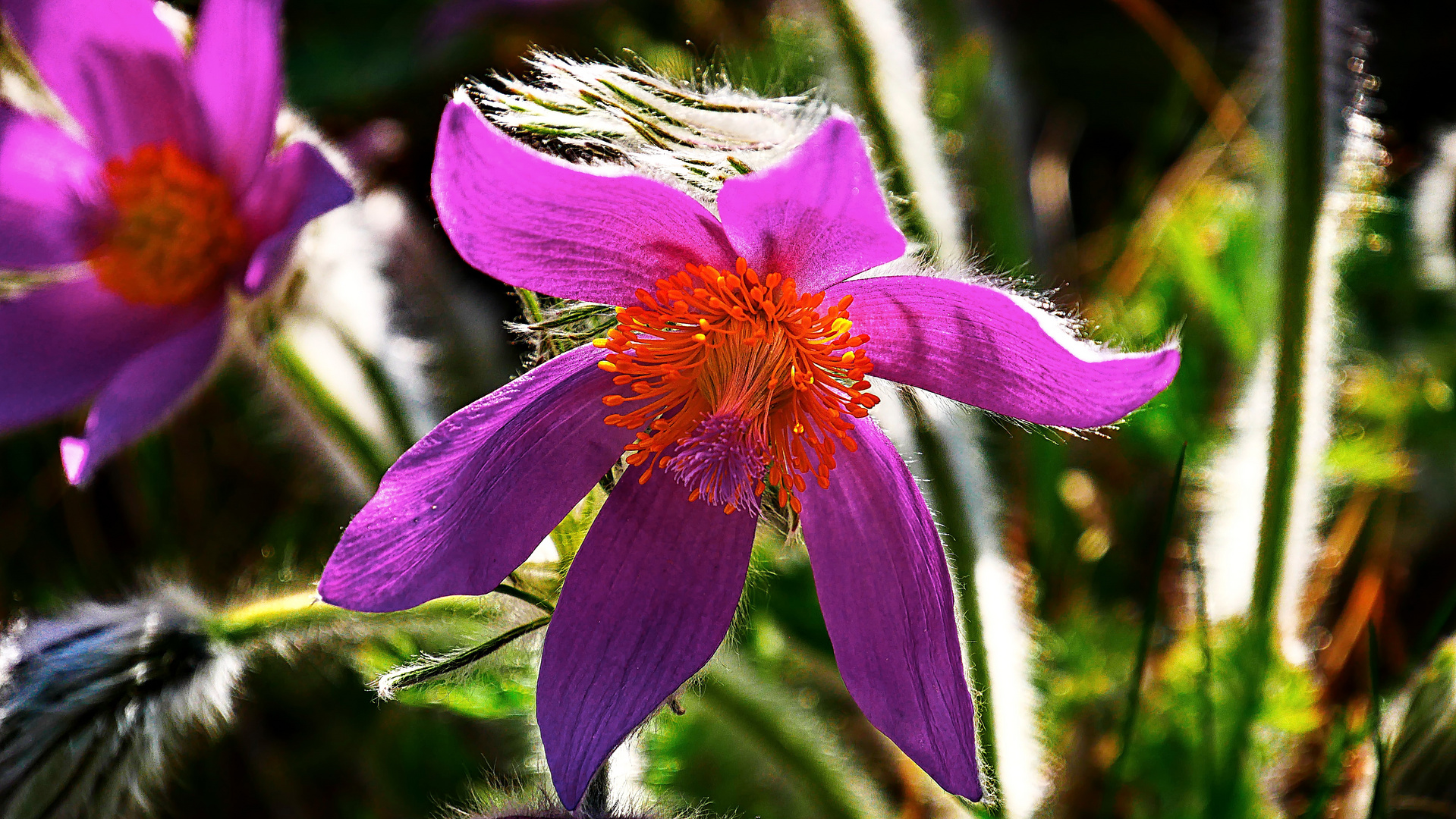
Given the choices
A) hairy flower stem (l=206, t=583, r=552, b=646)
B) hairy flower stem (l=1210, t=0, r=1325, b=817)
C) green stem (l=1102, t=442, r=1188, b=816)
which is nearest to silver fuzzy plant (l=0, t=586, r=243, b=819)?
hairy flower stem (l=206, t=583, r=552, b=646)

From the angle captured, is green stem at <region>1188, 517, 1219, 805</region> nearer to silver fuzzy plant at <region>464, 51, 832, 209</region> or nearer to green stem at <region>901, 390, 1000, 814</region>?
green stem at <region>901, 390, 1000, 814</region>

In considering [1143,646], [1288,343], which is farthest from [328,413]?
[1288,343]

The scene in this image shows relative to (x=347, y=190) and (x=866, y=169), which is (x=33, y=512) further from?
(x=866, y=169)

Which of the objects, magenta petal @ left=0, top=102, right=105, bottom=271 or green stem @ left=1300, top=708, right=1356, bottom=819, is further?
magenta petal @ left=0, top=102, right=105, bottom=271

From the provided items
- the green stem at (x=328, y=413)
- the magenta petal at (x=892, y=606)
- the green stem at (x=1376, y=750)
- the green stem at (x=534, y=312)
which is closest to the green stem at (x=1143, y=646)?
the green stem at (x=1376, y=750)

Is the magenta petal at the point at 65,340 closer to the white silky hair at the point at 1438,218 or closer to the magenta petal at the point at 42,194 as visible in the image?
the magenta petal at the point at 42,194

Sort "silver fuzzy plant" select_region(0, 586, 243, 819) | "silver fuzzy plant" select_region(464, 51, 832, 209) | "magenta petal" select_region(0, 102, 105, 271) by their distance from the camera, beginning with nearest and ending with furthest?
"silver fuzzy plant" select_region(464, 51, 832, 209), "silver fuzzy plant" select_region(0, 586, 243, 819), "magenta petal" select_region(0, 102, 105, 271)
